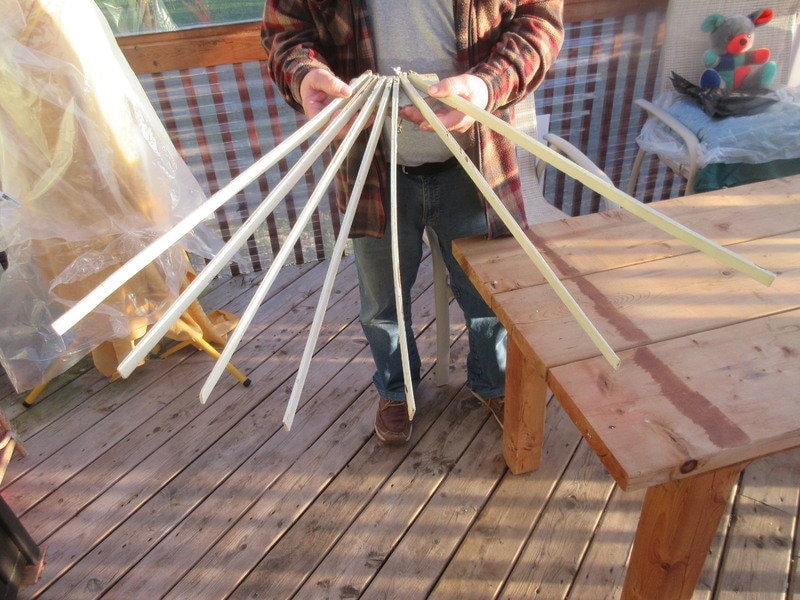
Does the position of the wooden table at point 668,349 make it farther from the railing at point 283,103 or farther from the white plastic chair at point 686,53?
the railing at point 283,103

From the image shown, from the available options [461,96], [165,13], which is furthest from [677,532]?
[165,13]

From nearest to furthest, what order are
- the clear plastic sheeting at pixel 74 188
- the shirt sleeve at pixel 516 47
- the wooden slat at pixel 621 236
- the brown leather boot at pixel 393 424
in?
the shirt sleeve at pixel 516 47 → the wooden slat at pixel 621 236 → the clear plastic sheeting at pixel 74 188 → the brown leather boot at pixel 393 424

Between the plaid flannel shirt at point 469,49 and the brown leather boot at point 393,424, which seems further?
the brown leather boot at point 393,424

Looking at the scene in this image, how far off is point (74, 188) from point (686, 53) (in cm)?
232

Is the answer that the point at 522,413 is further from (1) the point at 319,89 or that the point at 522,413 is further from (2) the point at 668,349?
(1) the point at 319,89

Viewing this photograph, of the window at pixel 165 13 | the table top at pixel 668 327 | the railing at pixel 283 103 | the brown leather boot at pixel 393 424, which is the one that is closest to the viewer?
the table top at pixel 668 327

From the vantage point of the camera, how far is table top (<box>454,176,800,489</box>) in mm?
835

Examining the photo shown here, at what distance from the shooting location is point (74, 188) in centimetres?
161

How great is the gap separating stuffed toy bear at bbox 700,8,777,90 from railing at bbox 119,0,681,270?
0.90ft

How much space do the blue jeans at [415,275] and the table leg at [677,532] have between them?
71 cm

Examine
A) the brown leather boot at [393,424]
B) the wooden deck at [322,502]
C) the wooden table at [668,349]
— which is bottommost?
the wooden deck at [322,502]

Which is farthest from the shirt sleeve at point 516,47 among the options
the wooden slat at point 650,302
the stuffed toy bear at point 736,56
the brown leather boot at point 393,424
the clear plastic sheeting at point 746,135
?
the stuffed toy bear at point 736,56

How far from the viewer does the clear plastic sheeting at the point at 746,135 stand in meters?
2.05

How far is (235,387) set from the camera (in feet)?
6.62
